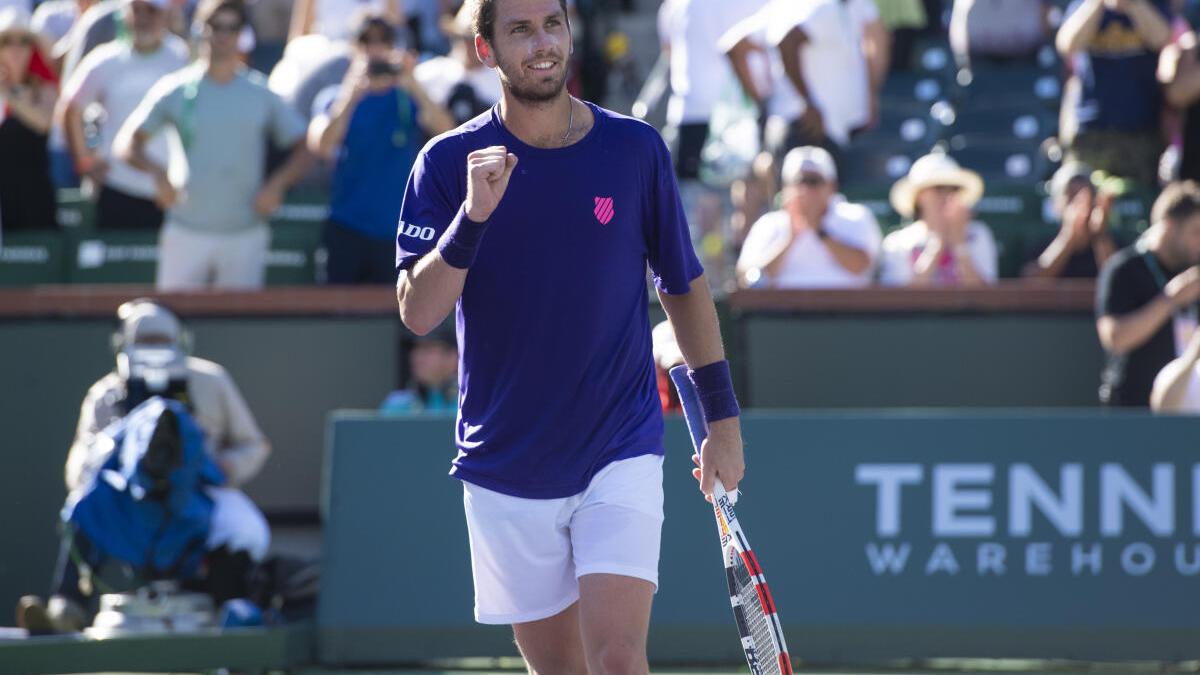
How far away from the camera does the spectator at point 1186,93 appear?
11414mm

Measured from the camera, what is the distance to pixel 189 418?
8398 mm

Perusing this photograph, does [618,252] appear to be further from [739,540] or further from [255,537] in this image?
[255,537]

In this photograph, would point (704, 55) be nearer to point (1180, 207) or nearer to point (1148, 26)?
point (1148, 26)

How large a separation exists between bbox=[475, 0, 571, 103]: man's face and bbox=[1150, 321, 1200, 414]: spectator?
5040mm

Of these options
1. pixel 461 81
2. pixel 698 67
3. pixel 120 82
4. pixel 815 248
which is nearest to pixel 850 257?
pixel 815 248

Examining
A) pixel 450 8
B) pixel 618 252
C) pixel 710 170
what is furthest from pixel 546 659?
pixel 450 8

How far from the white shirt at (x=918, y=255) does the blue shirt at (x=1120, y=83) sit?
1.58 metres

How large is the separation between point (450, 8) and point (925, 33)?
3.43 m

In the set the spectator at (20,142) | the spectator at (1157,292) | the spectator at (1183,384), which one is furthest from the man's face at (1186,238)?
the spectator at (20,142)

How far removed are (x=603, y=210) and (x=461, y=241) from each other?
45 centimetres

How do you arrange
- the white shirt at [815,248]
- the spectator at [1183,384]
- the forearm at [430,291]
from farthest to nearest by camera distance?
the white shirt at [815,248] → the spectator at [1183,384] → the forearm at [430,291]

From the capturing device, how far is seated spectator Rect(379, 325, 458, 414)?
9375 mm

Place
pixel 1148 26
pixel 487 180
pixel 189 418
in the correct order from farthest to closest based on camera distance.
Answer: pixel 1148 26, pixel 189 418, pixel 487 180

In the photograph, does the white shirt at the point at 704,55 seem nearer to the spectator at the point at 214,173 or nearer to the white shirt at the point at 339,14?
the white shirt at the point at 339,14
